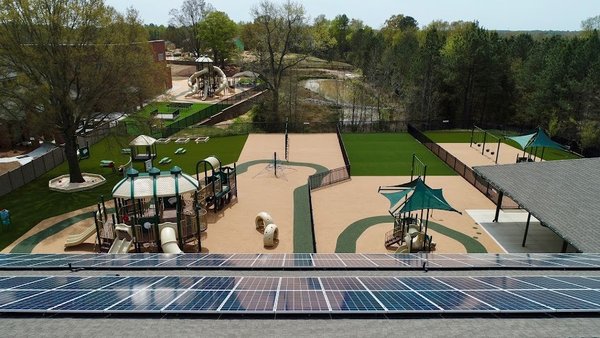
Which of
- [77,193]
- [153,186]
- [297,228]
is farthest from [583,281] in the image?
[77,193]

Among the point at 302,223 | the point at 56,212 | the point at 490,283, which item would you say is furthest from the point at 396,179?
the point at 56,212

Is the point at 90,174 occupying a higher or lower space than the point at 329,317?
lower

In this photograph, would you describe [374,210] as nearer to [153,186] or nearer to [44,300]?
[153,186]

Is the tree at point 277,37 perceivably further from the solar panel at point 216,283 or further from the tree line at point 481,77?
the solar panel at point 216,283

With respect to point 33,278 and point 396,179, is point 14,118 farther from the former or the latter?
point 396,179

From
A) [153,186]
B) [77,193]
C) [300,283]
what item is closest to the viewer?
[300,283]

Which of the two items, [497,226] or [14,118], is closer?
[497,226]
